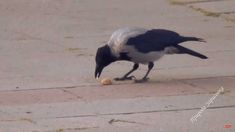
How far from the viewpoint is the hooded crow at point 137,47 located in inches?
447

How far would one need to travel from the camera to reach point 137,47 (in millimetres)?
11359

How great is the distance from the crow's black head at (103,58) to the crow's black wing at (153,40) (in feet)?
1.04

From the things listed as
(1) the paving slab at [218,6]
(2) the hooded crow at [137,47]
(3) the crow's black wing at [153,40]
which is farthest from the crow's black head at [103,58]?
(1) the paving slab at [218,6]

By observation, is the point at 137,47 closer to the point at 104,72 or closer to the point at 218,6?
the point at 104,72

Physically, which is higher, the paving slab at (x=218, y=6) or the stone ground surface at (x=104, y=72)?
the stone ground surface at (x=104, y=72)

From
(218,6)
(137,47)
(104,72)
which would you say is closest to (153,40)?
(137,47)

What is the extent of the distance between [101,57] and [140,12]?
20.5 feet

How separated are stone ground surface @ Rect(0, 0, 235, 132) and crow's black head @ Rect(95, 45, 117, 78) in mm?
199

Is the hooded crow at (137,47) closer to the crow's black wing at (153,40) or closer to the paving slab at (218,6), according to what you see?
the crow's black wing at (153,40)

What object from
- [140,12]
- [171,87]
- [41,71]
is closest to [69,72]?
[41,71]

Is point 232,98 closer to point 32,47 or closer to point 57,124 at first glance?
point 57,124

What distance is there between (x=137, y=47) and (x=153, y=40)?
269mm

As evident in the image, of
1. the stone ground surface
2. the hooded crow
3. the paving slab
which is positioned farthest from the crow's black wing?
the paving slab

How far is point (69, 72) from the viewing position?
40.6 ft
